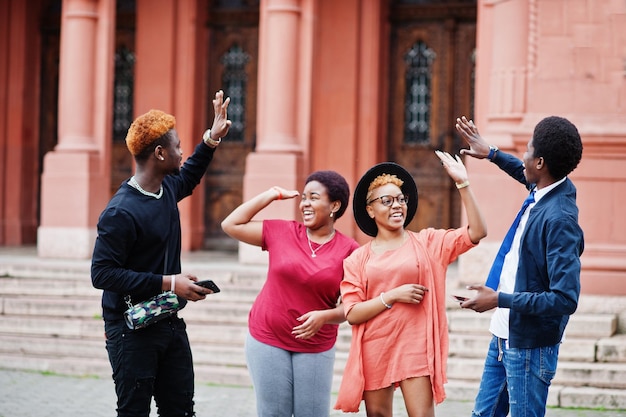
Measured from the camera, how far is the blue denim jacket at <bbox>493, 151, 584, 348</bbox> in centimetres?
459

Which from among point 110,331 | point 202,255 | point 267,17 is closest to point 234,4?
point 267,17

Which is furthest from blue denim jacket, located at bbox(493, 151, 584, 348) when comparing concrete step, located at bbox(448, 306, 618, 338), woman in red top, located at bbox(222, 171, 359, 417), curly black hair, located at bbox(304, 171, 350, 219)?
concrete step, located at bbox(448, 306, 618, 338)

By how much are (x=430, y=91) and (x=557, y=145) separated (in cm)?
1013

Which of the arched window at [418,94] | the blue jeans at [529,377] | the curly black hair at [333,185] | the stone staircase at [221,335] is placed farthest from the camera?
the arched window at [418,94]

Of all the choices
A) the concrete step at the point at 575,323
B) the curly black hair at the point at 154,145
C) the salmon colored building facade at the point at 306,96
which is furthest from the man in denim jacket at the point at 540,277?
the salmon colored building facade at the point at 306,96

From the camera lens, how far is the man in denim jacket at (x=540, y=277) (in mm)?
4629

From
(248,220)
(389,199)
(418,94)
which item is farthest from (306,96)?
(389,199)

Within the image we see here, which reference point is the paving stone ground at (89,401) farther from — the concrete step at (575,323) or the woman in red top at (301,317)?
the woman in red top at (301,317)

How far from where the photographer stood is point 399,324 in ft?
16.7

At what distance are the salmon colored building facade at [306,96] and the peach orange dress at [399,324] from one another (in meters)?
5.52

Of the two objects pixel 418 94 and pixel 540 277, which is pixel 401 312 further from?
pixel 418 94

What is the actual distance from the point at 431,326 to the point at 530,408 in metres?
0.61

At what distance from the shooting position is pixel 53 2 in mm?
16641

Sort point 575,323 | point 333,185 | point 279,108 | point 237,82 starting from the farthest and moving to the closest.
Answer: point 237,82
point 279,108
point 575,323
point 333,185
